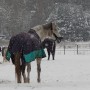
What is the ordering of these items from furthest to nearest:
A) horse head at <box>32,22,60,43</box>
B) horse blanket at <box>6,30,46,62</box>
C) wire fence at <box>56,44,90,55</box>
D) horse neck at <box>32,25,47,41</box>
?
wire fence at <box>56,44,90,55</box>, horse head at <box>32,22,60,43</box>, horse neck at <box>32,25,47,41</box>, horse blanket at <box>6,30,46,62</box>

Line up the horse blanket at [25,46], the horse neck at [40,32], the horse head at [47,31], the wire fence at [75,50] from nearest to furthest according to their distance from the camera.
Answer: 1. the horse blanket at [25,46]
2. the horse neck at [40,32]
3. the horse head at [47,31]
4. the wire fence at [75,50]

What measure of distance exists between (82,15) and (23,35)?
5301cm

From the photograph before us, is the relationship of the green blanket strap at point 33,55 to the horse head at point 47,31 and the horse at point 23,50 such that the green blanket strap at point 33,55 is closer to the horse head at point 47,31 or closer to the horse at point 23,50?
the horse at point 23,50

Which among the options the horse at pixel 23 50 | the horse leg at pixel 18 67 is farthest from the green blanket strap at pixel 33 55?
the horse leg at pixel 18 67

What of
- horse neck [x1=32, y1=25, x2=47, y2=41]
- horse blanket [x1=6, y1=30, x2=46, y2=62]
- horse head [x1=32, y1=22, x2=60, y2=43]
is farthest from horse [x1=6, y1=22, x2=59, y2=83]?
horse head [x1=32, y1=22, x2=60, y2=43]

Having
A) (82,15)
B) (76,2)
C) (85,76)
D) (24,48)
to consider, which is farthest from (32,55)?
(76,2)

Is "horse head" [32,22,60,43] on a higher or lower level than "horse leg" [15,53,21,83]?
higher

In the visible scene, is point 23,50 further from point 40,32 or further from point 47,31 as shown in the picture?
point 47,31

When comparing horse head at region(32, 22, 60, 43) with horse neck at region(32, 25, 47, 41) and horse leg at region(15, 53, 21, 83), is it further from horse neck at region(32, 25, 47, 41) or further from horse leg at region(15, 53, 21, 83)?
horse leg at region(15, 53, 21, 83)

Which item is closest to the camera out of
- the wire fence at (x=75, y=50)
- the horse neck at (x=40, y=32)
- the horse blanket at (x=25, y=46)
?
the horse blanket at (x=25, y=46)

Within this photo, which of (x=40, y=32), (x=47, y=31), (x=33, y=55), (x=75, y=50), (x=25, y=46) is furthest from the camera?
(x=75, y=50)

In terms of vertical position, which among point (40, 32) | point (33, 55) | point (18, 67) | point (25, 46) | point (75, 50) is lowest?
point (75, 50)

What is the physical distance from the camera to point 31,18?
72500mm

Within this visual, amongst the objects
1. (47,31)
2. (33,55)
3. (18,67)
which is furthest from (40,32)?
(18,67)
